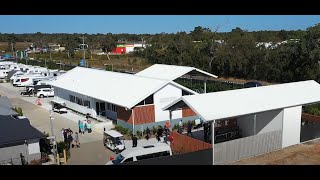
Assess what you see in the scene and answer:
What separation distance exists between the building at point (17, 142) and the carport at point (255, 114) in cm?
599

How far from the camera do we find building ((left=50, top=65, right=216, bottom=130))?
18.9 m

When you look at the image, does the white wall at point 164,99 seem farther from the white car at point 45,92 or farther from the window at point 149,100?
the white car at point 45,92

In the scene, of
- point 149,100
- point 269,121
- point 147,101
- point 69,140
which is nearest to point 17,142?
point 69,140

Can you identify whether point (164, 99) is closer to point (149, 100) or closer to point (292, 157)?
point (149, 100)

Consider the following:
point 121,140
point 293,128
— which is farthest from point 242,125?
point 121,140

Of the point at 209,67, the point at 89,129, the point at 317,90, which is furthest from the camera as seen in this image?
the point at 209,67

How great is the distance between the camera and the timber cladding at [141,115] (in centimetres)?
1867

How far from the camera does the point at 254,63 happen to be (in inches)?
1629

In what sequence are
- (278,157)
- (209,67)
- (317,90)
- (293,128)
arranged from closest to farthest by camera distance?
(278,157), (293,128), (317,90), (209,67)

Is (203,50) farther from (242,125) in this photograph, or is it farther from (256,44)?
(242,125)

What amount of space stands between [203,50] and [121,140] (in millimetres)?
33139

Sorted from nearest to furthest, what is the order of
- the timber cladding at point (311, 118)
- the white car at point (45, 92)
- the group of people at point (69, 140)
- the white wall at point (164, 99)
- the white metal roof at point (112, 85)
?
the group of people at point (69, 140) < the timber cladding at point (311, 118) < the white metal roof at point (112, 85) < the white wall at point (164, 99) < the white car at point (45, 92)

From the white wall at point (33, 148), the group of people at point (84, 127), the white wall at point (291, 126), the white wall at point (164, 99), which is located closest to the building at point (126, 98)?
the white wall at point (164, 99)

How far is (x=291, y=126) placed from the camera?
49.3ft
